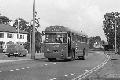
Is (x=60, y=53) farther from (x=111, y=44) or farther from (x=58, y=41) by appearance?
(x=111, y=44)

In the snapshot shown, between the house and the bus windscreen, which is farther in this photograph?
the house

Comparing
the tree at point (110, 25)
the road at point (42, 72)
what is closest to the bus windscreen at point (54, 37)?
the road at point (42, 72)

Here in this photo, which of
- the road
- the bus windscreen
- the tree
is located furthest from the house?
the road

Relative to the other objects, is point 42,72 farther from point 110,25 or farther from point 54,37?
point 110,25

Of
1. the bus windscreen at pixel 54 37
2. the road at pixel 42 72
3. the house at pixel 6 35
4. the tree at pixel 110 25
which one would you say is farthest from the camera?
the tree at pixel 110 25

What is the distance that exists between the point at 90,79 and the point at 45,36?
60.2 feet

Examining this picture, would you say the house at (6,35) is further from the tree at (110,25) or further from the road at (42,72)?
the road at (42,72)

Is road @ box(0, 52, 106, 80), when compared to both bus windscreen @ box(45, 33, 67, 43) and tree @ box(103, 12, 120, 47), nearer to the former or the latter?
bus windscreen @ box(45, 33, 67, 43)

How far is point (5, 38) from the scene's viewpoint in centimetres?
10500

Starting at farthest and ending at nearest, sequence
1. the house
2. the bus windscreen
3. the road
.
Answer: the house < the bus windscreen < the road

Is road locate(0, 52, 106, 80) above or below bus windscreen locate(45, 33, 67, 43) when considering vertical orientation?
below

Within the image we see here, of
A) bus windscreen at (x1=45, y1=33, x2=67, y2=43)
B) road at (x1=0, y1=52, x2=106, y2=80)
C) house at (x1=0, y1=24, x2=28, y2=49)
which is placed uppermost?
house at (x1=0, y1=24, x2=28, y2=49)

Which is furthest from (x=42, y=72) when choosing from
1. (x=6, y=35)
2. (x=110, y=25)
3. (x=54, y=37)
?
(x=110, y=25)

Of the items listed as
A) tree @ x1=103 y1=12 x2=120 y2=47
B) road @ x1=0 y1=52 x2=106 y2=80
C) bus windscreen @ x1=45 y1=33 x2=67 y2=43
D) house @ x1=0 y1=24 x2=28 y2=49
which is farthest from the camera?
tree @ x1=103 y1=12 x2=120 y2=47
